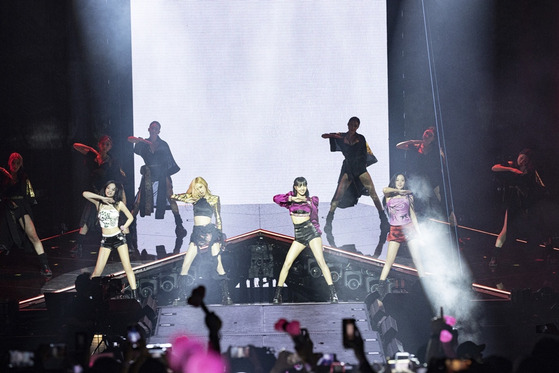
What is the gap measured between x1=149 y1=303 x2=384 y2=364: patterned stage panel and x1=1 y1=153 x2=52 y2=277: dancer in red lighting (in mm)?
2213

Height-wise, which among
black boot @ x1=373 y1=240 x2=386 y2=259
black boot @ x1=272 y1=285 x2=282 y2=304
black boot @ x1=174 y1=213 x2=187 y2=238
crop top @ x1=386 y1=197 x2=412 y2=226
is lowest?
black boot @ x1=272 y1=285 x2=282 y2=304

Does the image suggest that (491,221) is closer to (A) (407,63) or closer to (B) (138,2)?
(A) (407,63)

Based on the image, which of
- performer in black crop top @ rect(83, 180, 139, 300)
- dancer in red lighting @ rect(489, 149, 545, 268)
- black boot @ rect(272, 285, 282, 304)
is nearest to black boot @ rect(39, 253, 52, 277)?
performer in black crop top @ rect(83, 180, 139, 300)

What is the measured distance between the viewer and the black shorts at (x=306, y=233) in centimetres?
948

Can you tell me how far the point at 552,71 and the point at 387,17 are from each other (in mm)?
2301

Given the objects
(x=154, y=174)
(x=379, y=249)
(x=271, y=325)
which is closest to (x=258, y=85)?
(x=154, y=174)

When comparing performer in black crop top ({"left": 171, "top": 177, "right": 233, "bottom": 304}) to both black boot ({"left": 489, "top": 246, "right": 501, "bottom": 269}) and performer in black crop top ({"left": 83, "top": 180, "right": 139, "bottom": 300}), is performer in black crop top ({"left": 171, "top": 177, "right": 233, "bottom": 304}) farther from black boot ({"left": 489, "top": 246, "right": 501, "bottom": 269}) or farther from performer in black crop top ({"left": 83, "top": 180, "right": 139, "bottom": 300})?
black boot ({"left": 489, "top": 246, "right": 501, "bottom": 269})

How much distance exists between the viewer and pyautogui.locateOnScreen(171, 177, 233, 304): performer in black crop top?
9.56 meters

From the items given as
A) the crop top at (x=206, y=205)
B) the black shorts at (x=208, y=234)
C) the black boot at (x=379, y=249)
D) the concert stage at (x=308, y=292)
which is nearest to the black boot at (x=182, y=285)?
the concert stage at (x=308, y=292)

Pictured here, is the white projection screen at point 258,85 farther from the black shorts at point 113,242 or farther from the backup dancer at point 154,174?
the black shorts at point 113,242

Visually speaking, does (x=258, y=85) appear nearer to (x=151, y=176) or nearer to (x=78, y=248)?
(x=151, y=176)

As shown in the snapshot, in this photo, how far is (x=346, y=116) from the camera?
11953 millimetres

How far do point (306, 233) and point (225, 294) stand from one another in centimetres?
108

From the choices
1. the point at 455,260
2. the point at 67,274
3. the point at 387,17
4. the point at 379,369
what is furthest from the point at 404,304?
the point at 387,17
